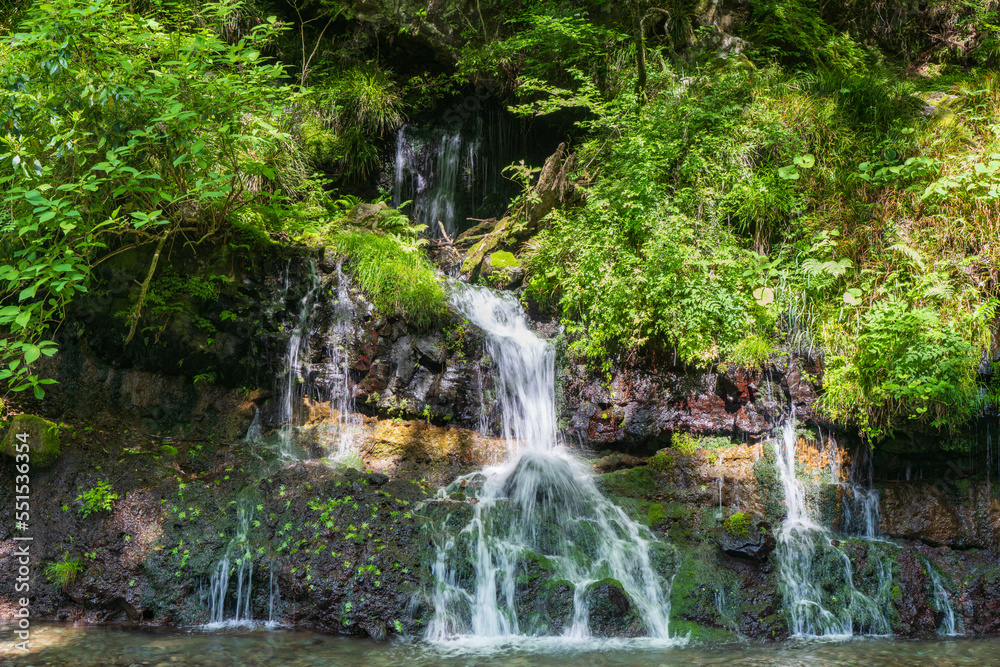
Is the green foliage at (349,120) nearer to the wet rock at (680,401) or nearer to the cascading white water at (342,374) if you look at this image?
the cascading white water at (342,374)

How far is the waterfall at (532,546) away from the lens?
534 centimetres

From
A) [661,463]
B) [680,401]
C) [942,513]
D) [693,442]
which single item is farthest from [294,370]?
[942,513]

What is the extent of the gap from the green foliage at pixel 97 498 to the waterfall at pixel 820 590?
628cm

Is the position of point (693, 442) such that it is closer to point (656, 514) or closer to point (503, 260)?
point (656, 514)

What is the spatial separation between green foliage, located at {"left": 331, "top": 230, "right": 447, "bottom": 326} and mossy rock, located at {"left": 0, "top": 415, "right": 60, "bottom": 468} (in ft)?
12.0

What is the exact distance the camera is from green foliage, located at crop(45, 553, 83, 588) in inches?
218

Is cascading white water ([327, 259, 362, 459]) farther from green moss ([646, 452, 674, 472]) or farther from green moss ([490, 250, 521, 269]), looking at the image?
green moss ([646, 452, 674, 472])

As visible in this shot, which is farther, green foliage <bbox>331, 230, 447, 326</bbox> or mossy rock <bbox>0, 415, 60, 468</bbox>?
green foliage <bbox>331, 230, 447, 326</bbox>

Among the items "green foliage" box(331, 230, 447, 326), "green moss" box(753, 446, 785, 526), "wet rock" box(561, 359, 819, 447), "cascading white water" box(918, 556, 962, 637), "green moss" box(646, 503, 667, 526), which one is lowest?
"cascading white water" box(918, 556, 962, 637)

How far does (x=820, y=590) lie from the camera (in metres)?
5.64

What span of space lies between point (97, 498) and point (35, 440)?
3.01 ft

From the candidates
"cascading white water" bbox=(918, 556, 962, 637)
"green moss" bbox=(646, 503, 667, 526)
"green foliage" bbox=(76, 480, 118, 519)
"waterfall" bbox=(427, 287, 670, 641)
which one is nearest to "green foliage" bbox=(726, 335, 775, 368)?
"green moss" bbox=(646, 503, 667, 526)

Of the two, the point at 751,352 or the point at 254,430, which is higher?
the point at 751,352

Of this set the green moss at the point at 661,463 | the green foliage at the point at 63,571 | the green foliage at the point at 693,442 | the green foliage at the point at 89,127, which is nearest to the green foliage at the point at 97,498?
the green foliage at the point at 63,571
